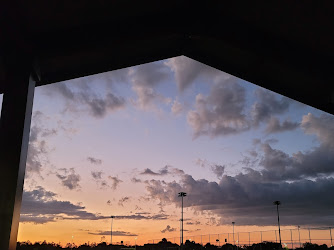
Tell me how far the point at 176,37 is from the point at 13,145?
8.65 meters

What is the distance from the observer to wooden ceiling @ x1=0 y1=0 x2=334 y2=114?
44.0 ft

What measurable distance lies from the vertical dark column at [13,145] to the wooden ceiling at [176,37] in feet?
1.85

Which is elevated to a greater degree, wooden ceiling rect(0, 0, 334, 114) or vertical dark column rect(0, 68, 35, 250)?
wooden ceiling rect(0, 0, 334, 114)

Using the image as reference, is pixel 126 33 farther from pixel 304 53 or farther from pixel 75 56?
pixel 304 53

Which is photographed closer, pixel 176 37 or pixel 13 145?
pixel 13 145

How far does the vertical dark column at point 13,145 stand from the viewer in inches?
514

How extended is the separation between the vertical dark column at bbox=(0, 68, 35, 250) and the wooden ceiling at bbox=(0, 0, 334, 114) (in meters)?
0.56

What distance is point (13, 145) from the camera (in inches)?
549

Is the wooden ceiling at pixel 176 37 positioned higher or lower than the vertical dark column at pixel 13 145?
higher

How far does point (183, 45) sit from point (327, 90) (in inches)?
288

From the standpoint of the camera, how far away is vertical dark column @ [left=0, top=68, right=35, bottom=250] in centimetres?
1305

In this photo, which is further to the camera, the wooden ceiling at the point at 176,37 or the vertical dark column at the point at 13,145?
the wooden ceiling at the point at 176,37

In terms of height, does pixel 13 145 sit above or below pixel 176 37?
below

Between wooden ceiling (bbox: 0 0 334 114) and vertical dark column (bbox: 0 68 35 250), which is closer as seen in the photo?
vertical dark column (bbox: 0 68 35 250)
